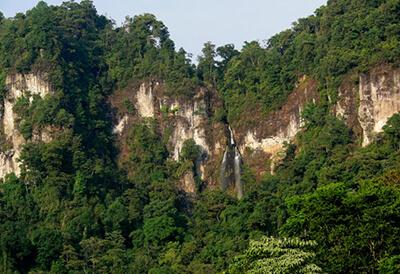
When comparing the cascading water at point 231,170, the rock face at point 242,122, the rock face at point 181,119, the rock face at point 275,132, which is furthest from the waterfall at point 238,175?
the rock face at point 181,119

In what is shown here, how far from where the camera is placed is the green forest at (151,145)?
4196 cm

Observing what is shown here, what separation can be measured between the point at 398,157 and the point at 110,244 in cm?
1438

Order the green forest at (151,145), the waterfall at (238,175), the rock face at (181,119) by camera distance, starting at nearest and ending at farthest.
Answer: the green forest at (151,145) → the waterfall at (238,175) → the rock face at (181,119)

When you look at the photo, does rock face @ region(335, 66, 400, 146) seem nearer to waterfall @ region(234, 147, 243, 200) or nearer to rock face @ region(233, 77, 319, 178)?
rock face @ region(233, 77, 319, 178)

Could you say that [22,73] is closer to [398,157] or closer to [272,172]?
[272,172]

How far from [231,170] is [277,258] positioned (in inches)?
1351

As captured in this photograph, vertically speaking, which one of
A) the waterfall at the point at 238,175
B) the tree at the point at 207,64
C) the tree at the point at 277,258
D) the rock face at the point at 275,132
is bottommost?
the tree at the point at 277,258

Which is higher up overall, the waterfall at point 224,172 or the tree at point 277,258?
the waterfall at point 224,172

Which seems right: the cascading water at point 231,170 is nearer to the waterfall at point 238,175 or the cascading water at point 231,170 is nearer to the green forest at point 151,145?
the waterfall at point 238,175

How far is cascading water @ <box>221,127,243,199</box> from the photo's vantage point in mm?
52062

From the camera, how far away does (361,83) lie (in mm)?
47438

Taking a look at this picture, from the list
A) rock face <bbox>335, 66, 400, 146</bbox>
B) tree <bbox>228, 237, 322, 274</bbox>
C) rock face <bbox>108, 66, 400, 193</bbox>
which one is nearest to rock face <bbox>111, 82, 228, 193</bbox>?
rock face <bbox>108, 66, 400, 193</bbox>

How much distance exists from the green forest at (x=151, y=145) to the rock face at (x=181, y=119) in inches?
24.3

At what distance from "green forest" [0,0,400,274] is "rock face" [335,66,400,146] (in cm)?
59
